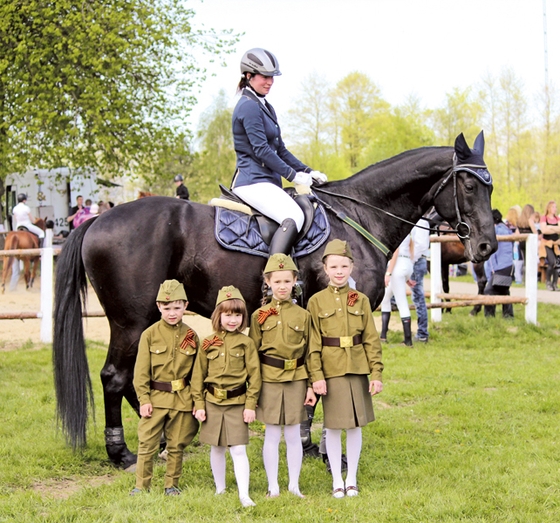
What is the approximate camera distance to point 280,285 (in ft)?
14.9

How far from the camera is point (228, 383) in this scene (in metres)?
4.44

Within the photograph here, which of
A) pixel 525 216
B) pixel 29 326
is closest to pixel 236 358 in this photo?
pixel 29 326

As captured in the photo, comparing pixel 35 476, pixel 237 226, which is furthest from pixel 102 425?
pixel 237 226

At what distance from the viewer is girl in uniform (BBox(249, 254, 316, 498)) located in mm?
4500

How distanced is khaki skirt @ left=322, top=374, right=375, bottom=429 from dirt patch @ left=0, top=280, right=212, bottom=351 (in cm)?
513

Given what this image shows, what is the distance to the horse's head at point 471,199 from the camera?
5.68 m

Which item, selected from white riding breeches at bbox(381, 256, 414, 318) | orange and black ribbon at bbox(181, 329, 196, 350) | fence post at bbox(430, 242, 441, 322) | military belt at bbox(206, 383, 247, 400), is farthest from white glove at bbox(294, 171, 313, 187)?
fence post at bbox(430, 242, 441, 322)

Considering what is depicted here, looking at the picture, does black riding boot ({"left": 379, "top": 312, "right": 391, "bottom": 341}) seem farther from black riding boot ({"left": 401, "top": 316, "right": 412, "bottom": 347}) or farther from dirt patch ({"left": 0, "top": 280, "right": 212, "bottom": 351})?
dirt patch ({"left": 0, "top": 280, "right": 212, "bottom": 351})

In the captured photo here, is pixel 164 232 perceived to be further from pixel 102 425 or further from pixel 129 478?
pixel 102 425

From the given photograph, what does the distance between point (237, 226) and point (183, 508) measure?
211 centimetres

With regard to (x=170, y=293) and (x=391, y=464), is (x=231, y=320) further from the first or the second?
(x=391, y=464)

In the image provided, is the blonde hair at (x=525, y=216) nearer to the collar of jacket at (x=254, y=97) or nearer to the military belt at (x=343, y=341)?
the collar of jacket at (x=254, y=97)

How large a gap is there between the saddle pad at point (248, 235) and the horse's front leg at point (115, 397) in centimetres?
114

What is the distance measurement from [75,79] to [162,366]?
18378 mm
